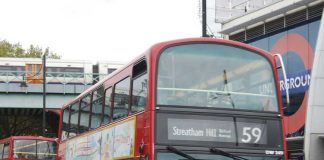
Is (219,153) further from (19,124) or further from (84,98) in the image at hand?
(19,124)

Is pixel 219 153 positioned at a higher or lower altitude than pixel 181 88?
lower

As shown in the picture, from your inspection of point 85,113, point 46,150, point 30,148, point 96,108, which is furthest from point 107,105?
point 30,148

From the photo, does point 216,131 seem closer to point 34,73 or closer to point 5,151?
point 5,151

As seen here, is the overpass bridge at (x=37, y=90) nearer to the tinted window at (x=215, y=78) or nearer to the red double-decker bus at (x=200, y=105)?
the red double-decker bus at (x=200, y=105)

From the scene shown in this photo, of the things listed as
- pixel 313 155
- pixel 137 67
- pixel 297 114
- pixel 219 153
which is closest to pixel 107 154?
pixel 137 67

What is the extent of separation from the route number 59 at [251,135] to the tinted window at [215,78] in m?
0.40

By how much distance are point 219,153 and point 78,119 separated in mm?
6810

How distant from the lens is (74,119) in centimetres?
1752

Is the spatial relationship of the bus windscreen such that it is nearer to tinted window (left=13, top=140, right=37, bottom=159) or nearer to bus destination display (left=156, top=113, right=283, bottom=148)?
tinted window (left=13, top=140, right=37, bottom=159)

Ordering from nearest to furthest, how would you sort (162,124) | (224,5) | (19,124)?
(162,124)
(224,5)
(19,124)

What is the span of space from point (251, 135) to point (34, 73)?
3904 centimetres

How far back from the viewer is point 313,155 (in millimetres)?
19406

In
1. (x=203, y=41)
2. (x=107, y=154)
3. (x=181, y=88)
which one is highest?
(x=203, y=41)

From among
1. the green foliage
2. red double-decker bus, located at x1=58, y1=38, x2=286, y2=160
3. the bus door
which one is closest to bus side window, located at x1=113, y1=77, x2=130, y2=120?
red double-decker bus, located at x1=58, y1=38, x2=286, y2=160
